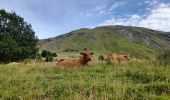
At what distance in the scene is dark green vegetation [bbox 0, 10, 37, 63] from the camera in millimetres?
56656

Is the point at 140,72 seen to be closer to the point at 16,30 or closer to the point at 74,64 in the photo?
the point at 74,64

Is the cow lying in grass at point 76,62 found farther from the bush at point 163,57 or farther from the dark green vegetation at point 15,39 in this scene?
the dark green vegetation at point 15,39

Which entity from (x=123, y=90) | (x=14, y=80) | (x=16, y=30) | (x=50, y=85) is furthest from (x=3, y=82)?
(x=16, y=30)

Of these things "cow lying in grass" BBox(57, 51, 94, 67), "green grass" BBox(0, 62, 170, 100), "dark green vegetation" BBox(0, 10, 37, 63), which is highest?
"dark green vegetation" BBox(0, 10, 37, 63)

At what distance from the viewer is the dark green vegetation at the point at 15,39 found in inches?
2231

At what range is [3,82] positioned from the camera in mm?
12562

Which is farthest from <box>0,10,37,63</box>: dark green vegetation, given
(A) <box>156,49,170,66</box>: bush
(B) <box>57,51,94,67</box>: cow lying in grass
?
(A) <box>156,49,170,66</box>: bush

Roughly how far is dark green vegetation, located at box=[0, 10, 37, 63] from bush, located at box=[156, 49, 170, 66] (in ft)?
138

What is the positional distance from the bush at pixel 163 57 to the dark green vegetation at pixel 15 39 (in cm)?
4218

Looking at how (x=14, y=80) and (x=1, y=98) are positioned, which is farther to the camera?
(x=14, y=80)

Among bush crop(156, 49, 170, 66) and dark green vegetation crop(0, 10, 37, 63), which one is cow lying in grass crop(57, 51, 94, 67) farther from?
dark green vegetation crop(0, 10, 37, 63)

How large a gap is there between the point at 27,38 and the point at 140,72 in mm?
50446

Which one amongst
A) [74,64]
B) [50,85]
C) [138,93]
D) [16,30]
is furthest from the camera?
[16,30]

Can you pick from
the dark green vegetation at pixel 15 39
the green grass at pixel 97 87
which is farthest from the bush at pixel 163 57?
the dark green vegetation at pixel 15 39
